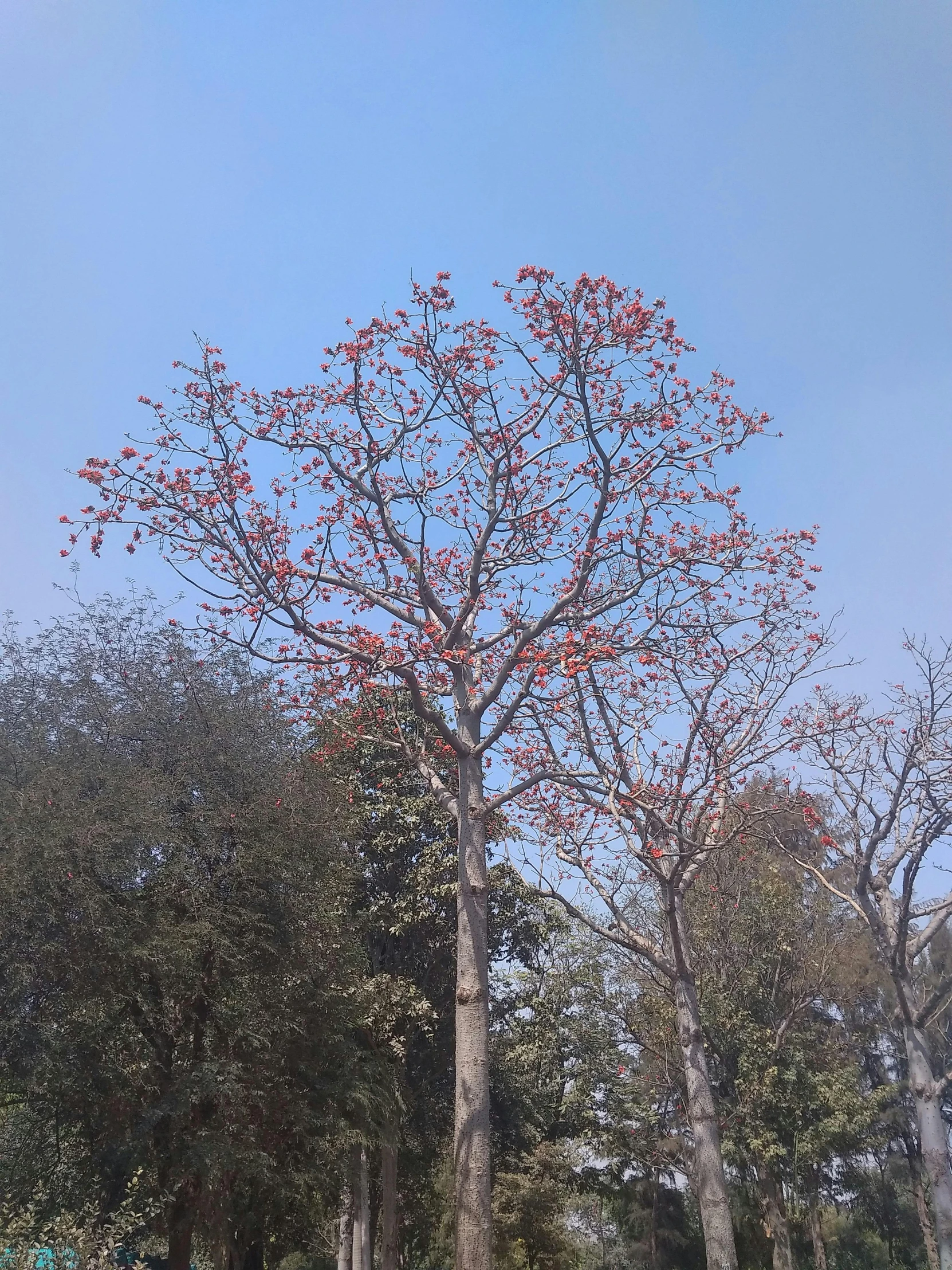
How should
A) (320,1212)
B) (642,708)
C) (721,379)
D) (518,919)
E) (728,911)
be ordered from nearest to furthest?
(721,379) < (642,708) < (320,1212) < (518,919) < (728,911)

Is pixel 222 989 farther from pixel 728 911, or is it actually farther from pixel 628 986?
pixel 628 986

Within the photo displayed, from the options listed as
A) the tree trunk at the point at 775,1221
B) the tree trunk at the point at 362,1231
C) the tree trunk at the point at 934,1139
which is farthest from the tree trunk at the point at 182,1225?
the tree trunk at the point at 775,1221

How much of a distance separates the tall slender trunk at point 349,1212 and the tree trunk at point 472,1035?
5.86 m

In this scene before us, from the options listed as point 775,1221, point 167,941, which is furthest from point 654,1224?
point 167,941

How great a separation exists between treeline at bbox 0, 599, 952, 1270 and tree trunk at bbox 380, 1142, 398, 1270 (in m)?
0.07

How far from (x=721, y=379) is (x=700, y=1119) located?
9.27m

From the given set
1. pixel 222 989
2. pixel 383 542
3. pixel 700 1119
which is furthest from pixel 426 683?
pixel 700 1119

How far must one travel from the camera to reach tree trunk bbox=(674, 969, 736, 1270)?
1243 centimetres

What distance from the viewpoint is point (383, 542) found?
36.6 ft

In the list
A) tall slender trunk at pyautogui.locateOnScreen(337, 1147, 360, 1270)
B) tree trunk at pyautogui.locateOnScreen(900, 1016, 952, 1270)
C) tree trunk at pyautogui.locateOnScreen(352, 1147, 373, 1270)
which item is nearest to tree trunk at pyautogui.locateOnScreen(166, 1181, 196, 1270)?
tall slender trunk at pyautogui.locateOnScreen(337, 1147, 360, 1270)

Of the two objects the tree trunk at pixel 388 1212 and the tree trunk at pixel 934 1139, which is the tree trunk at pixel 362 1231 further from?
the tree trunk at pixel 934 1139

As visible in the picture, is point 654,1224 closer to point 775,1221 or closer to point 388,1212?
point 775,1221

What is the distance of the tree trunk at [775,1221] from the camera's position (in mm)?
22531

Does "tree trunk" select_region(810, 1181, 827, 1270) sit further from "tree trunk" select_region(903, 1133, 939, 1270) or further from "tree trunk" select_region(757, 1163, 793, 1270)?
"tree trunk" select_region(903, 1133, 939, 1270)
